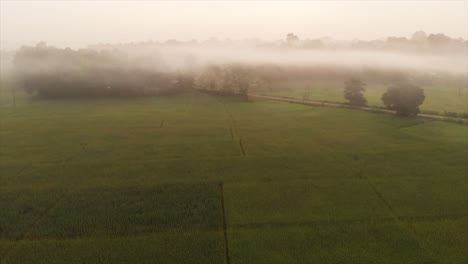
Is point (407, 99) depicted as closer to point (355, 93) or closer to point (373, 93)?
point (355, 93)

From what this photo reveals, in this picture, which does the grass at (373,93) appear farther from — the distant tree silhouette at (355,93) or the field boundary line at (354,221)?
the field boundary line at (354,221)

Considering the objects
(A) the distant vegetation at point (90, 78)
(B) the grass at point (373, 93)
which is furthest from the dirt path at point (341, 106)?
(A) the distant vegetation at point (90, 78)

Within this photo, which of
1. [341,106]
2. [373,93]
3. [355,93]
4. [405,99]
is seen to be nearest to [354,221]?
[405,99]

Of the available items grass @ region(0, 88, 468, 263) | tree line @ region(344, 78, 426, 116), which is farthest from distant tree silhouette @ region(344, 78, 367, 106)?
grass @ region(0, 88, 468, 263)

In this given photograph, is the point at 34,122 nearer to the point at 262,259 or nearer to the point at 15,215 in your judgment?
the point at 15,215

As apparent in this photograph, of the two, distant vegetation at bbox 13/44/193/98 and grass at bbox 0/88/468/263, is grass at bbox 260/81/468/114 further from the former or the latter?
distant vegetation at bbox 13/44/193/98
